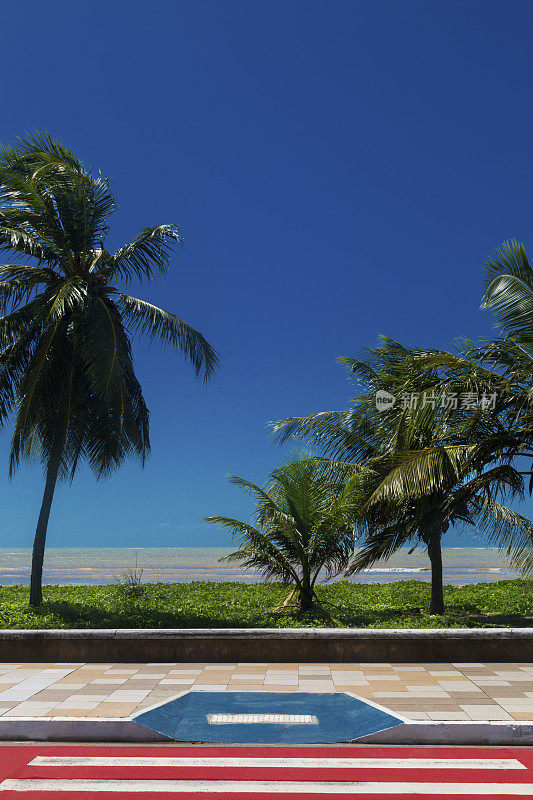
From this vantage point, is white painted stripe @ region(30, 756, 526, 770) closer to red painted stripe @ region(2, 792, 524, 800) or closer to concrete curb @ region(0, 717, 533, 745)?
concrete curb @ region(0, 717, 533, 745)

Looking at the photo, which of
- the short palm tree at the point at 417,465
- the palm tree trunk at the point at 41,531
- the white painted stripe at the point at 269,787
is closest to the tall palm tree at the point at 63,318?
the palm tree trunk at the point at 41,531

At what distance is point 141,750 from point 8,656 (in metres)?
4.08

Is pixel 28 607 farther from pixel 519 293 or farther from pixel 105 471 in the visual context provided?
pixel 519 293

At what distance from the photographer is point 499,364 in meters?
10.1

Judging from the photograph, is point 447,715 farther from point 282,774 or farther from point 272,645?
point 272,645

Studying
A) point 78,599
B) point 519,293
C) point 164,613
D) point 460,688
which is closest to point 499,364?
point 519,293

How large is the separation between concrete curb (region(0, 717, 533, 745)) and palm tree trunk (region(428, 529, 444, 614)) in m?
6.23

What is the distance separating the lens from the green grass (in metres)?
10.2

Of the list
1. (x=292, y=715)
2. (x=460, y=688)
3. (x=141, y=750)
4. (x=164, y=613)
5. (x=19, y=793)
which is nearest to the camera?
(x=19, y=793)

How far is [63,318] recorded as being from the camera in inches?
468

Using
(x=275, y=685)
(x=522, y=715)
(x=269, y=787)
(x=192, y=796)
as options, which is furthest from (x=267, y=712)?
(x=522, y=715)

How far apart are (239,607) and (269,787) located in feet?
24.6

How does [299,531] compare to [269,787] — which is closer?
[269,787]

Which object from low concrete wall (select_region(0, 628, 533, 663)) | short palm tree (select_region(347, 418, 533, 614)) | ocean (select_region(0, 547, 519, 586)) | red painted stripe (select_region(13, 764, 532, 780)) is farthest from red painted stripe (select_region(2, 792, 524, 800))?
ocean (select_region(0, 547, 519, 586))
